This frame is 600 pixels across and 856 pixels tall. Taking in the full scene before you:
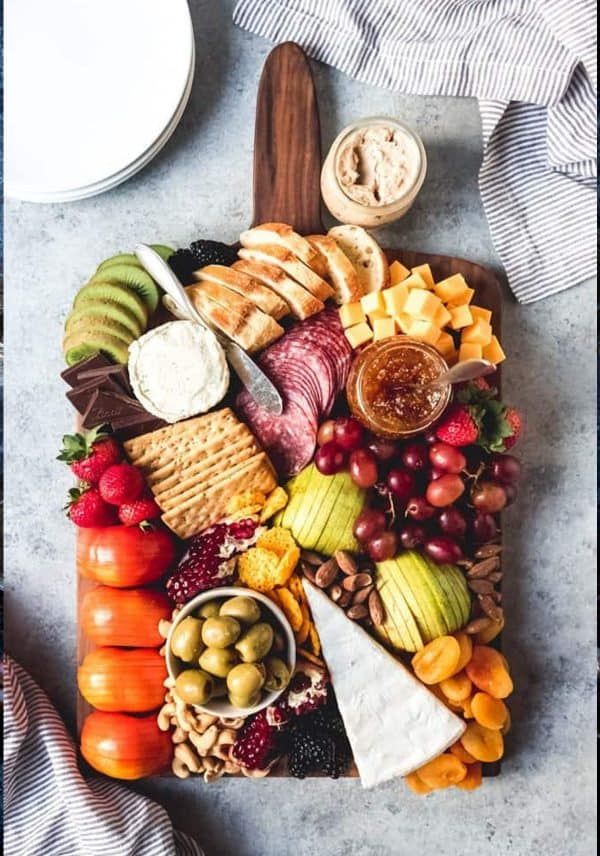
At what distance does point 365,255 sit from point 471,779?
1108 millimetres

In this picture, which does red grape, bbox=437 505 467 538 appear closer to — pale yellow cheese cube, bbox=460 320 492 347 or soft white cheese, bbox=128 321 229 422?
pale yellow cheese cube, bbox=460 320 492 347

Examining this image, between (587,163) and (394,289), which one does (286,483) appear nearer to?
(394,289)

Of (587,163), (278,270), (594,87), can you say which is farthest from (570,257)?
(278,270)

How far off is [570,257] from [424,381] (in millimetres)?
515

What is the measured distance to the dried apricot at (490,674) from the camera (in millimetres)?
1905

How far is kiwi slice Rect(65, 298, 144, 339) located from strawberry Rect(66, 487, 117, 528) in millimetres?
327

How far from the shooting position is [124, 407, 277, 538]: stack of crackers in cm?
188

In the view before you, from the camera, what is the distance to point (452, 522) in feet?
6.22

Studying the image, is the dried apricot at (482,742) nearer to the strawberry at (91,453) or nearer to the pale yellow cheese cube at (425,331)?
the pale yellow cheese cube at (425,331)

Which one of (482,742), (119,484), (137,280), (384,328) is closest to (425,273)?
(384,328)

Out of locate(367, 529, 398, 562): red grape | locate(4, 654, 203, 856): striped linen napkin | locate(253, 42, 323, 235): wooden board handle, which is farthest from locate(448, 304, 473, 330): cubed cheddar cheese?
locate(4, 654, 203, 856): striped linen napkin

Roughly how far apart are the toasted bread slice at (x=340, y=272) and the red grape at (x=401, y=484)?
0.37 meters

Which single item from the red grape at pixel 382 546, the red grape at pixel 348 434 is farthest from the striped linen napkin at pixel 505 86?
the red grape at pixel 382 546

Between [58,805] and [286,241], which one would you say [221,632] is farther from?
[286,241]
